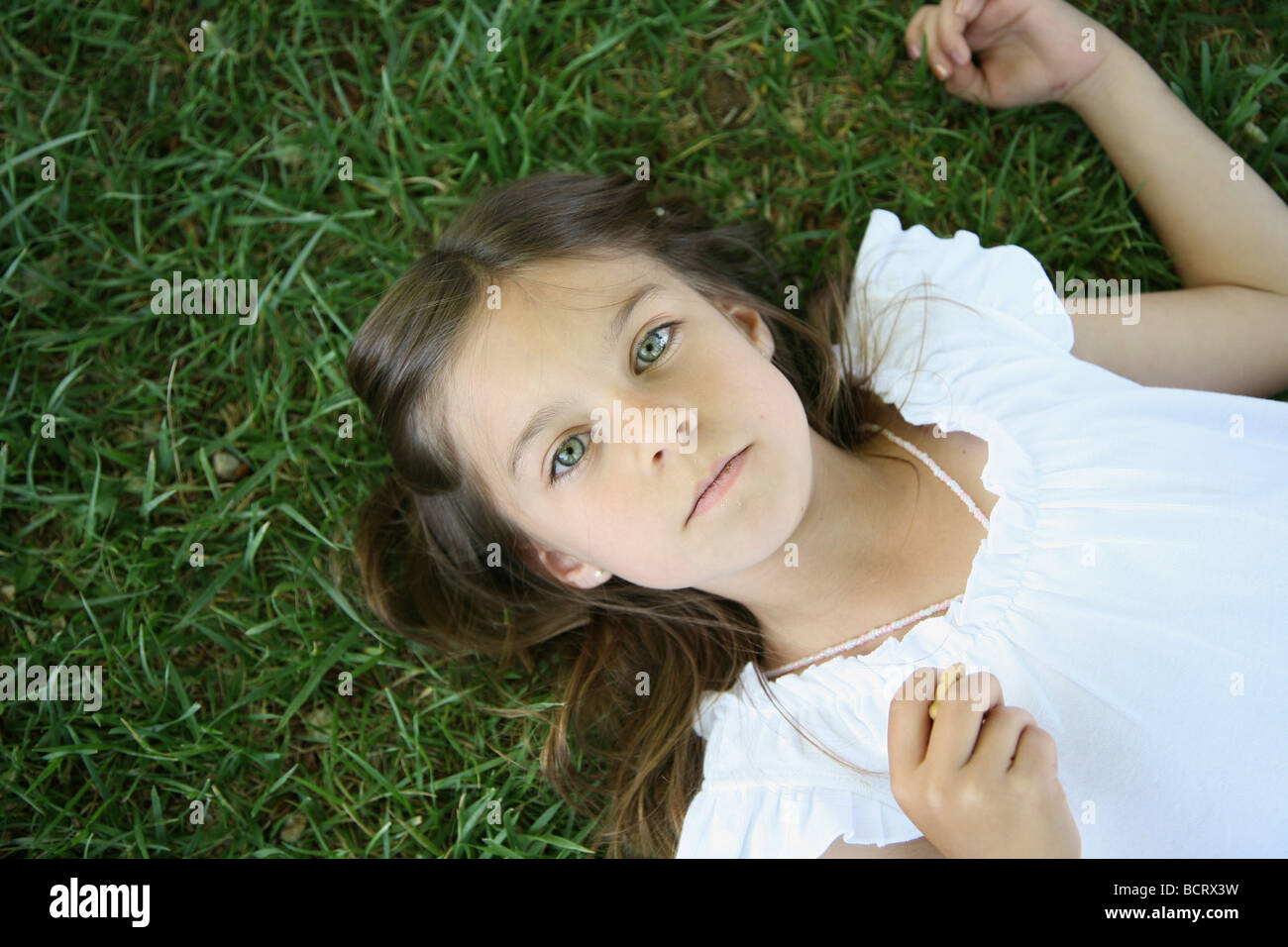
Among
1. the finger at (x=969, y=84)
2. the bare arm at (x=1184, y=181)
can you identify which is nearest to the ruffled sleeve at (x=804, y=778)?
the bare arm at (x=1184, y=181)

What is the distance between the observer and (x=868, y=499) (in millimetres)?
1961

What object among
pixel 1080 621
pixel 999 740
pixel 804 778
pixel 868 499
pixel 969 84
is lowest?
pixel 804 778

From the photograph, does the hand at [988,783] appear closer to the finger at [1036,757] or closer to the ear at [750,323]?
the finger at [1036,757]

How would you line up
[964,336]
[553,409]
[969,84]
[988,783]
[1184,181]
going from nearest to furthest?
1. [988,783]
2. [553,409]
3. [964,336]
4. [1184,181]
5. [969,84]

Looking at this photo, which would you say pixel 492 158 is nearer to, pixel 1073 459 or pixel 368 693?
pixel 368 693

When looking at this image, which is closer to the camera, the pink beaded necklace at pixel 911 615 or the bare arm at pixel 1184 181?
the pink beaded necklace at pixel 911 615

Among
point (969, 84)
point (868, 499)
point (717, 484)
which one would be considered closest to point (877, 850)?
point (868, 499)

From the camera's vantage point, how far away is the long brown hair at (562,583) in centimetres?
189

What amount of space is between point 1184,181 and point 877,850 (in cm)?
164

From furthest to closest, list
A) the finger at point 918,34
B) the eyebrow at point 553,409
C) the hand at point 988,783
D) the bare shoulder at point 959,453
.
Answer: the finger at point 918,34
the bare shoulder at point 959,453
the eyebrow at point 553,409
the hand at point 988,783

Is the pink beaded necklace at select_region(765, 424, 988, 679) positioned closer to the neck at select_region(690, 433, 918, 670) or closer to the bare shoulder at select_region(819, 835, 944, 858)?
the neck at select_region(690, 433, 918, 670)

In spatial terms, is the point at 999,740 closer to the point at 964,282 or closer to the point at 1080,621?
the point at 1080,621

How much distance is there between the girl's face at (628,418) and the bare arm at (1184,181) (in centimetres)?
116
